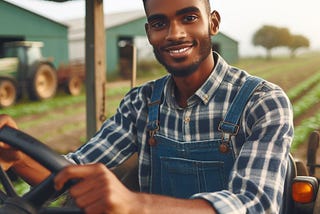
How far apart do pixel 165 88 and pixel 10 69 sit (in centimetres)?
970

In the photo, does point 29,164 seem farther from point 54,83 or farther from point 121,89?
point 121,89

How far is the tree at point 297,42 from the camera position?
40744mm

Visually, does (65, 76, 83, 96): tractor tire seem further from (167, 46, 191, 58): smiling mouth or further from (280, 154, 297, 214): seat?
(280, 154, 297, 214): seat

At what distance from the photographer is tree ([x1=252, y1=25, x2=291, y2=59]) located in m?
40.6

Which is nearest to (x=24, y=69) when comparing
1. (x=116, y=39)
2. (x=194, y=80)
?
(x=116, y=39)

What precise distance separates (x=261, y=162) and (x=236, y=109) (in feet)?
0.88

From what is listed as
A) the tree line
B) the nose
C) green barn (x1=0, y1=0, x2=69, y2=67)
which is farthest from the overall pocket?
the tree line

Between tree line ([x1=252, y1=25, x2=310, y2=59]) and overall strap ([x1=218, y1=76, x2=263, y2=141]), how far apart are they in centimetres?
3928

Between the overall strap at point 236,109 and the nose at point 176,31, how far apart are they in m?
0.30

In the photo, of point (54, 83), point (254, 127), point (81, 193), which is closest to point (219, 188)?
point (254, 127)

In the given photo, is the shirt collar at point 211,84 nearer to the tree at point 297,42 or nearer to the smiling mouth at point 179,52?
the smiling mouth at point 179,52

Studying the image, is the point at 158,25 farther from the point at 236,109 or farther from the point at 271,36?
the point at 271,36

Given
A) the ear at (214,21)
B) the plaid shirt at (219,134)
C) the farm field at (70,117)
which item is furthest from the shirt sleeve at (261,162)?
the farm field at (70,117)

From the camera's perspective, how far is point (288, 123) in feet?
4.88
